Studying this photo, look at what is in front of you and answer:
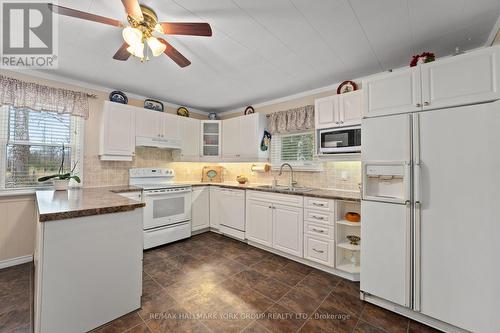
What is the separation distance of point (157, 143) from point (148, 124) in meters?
0.34

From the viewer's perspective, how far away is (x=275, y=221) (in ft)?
9.79

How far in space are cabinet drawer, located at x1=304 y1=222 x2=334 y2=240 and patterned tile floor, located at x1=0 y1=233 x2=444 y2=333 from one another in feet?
1.49

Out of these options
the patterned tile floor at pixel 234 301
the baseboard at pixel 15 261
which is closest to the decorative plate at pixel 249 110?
the patterned tile floor at pixel 234 301

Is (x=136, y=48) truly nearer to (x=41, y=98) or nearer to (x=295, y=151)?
(x=41, y=98)

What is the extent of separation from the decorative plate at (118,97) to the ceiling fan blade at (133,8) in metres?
2.23

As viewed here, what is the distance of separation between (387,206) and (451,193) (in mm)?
439

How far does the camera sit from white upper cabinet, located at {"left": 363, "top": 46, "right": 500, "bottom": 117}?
4.91 ft

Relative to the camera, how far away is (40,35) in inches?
76.7

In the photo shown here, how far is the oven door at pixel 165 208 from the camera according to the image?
3.12 meters

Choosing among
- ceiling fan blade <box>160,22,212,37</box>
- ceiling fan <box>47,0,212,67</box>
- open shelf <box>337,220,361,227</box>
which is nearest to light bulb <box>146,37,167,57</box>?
ceiling fan <box>47,0,212,67</box>

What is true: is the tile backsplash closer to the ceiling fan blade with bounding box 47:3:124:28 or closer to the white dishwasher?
the white dishwasher

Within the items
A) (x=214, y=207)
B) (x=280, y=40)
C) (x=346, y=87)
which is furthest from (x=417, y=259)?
(x=214, y=207)

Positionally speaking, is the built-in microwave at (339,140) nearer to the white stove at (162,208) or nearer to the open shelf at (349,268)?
the open shelf at (349,268)

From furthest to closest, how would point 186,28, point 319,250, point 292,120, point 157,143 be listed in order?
→ point 157,143
point 292,120
point 319,250
point 186,28
